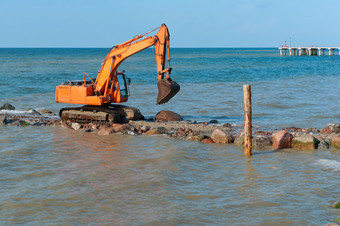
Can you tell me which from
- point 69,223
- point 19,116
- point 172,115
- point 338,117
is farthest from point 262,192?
point 19,116

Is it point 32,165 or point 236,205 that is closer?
point 236,205

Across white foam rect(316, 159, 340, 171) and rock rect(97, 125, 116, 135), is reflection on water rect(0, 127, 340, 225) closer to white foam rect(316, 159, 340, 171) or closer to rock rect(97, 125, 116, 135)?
white foam rect(316, 159, 340, 171)

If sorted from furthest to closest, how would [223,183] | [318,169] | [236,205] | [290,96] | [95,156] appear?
[290,96] → [95,156] → [318,169] → [223,183] → [236,205]

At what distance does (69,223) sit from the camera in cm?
921

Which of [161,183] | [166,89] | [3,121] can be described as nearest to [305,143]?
[166,89]

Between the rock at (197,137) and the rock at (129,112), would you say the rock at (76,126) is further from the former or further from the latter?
the rock at (197,137)

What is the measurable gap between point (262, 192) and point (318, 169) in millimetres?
2821

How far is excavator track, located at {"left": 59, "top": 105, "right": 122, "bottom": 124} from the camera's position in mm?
19516

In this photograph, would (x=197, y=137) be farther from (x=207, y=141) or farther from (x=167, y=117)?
(x=167, y=117)

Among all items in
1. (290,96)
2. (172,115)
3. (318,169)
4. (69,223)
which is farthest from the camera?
(290,96)

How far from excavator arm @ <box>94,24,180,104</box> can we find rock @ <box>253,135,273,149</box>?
4072 mm

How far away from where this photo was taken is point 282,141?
15297 millimetres

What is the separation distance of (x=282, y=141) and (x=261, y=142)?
28.5 inches

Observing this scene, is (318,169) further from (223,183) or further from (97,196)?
(97,196)
